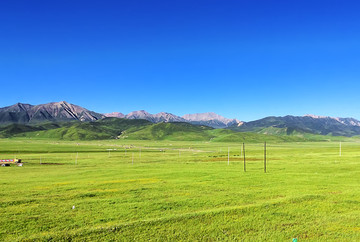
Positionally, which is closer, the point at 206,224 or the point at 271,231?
the point at 271,231

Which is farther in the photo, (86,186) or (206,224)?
(86,186)

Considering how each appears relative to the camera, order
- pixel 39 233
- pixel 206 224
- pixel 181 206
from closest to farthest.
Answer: pixel 39 233 < pixel 206 224 < pixel 181 206

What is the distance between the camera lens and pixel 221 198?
28.3m

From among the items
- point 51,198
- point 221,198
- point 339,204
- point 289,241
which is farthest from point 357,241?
point 51,198

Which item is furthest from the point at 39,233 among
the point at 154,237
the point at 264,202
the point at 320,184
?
the point at 320,184

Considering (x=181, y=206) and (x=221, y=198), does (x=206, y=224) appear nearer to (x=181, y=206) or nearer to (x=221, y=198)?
Answer: (x=181, y=206)

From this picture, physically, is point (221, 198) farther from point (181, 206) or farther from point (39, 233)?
point (39, 233)

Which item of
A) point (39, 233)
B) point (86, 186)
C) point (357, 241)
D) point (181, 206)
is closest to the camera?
point (357, 241)

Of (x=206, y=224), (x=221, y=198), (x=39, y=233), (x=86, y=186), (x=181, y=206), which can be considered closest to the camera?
(x=39, y=233)

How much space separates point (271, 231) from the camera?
18.8 metres

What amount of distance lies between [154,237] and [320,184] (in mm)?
28842

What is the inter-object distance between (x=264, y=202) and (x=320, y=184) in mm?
15604

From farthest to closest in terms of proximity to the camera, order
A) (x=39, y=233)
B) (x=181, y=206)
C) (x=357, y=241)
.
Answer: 1. (x=181, y=206)
2. (x=39, y=233)
3. (x=357, y=241)

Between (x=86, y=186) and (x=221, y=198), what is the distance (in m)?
19.2
